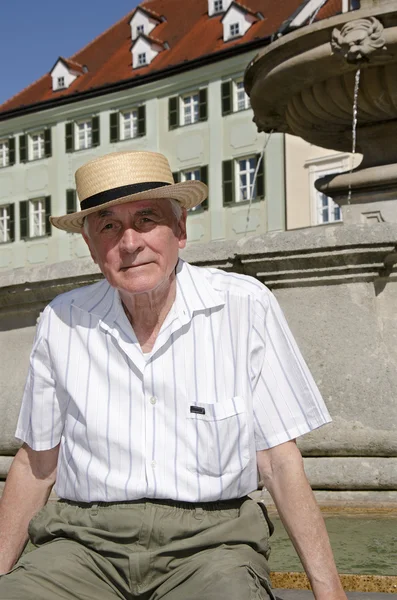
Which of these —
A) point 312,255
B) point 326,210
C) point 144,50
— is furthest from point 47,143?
point 312,255

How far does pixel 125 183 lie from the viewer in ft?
7.46

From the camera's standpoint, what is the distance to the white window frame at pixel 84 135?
40.2 meters

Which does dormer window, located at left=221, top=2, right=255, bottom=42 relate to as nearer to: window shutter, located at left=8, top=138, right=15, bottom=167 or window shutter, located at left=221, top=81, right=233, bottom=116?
window shutter, located at left=221, top=81, right=233, bottom=116

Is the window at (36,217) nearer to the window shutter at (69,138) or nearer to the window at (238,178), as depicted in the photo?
the window shutter at (69,138)

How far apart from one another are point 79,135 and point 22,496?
39.2 m

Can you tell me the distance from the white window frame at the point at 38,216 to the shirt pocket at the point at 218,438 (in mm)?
38438

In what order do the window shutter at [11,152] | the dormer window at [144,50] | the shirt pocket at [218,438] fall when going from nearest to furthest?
the shirt pocket at [218,438]
the dormer window at [144,50]
the window shutter at [11,152]

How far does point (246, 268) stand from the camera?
432 centimetres

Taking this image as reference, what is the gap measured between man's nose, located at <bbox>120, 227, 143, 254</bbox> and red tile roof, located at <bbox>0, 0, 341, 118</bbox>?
108 feet

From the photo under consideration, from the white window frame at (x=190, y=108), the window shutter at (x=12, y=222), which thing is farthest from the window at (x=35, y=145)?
the white window frame at (x=190, y=108)

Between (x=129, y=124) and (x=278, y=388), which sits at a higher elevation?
(x=129, y=124)

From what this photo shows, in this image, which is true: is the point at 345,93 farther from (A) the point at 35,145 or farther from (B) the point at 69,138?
(A) the point at 35,145

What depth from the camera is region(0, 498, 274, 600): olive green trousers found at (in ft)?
6.55

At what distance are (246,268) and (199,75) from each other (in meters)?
32.6
